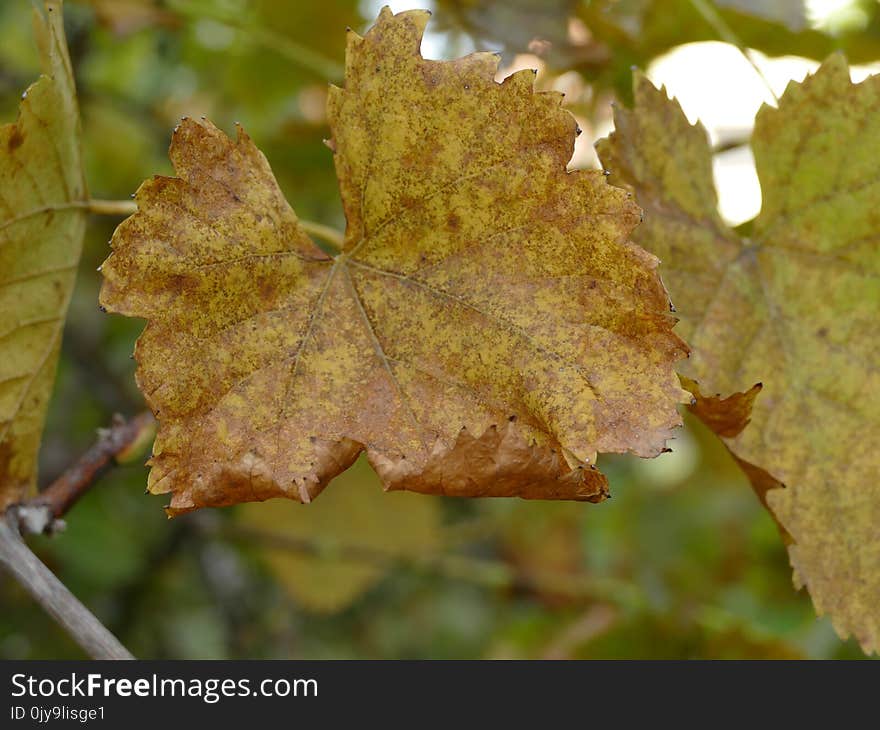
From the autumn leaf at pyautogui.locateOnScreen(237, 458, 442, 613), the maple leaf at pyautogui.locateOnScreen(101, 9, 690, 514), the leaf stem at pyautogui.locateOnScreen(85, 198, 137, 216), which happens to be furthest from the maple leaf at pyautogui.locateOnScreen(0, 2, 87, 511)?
the autumn leaf at pyautogui.locateOnScreen(237, 458, 442, 613)

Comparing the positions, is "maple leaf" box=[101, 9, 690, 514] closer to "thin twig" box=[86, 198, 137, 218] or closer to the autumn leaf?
"thin twig" box=[86, 198, 137, 218]

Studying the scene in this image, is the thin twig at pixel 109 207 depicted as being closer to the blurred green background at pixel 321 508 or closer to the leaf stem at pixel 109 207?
the leaf stem at pixel 109 207

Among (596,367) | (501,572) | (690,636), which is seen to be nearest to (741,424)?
(596,367)

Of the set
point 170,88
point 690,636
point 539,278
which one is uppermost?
point 170,88

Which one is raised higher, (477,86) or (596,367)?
(477,86)

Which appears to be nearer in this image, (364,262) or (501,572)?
(364,262)

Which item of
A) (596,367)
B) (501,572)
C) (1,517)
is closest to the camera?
(596,367)

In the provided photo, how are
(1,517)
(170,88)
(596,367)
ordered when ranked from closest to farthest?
(596,367) → (1,517) → (170,88)

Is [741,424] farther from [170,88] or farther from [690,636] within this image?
[170,88]
